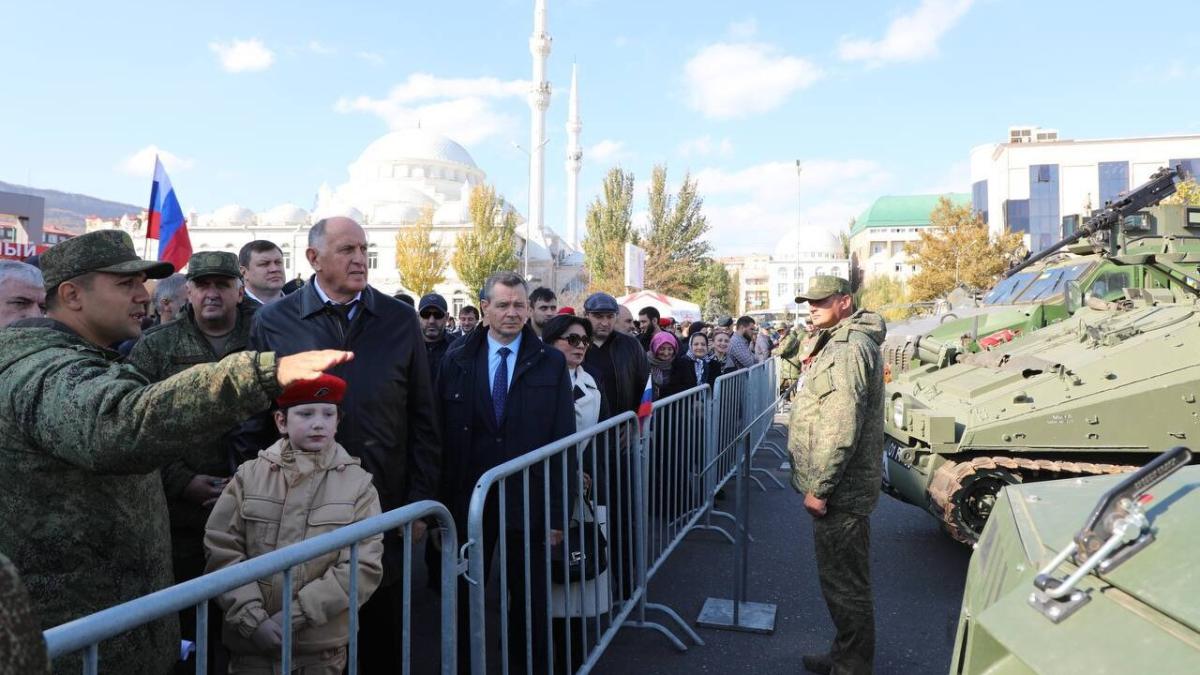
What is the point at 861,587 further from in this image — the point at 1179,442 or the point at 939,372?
the point at 939,372

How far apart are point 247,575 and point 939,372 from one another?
6.05 metres

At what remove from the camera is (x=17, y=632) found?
26.2 inches

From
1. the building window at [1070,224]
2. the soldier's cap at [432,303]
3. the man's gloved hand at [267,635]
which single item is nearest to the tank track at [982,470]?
the man's gloved hand at [267,635]

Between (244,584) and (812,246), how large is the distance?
95.4 metres

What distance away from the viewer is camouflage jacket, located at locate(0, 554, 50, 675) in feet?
2.15

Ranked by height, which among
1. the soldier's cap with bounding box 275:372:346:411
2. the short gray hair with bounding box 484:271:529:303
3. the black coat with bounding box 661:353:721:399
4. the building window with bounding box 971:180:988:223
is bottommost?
the black coat with bounding box 661:353:721:399

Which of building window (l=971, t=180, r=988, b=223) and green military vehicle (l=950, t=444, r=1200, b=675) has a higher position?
building window (l=971, t=180, r=988, b=223)

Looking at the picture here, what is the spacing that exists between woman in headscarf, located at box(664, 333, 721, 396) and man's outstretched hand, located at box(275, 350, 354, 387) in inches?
224

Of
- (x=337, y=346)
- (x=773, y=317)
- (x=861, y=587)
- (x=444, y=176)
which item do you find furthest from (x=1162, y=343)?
(x=444, y=176)

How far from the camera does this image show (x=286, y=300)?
3254 millimetres

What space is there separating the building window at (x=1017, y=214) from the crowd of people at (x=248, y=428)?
1945 inches

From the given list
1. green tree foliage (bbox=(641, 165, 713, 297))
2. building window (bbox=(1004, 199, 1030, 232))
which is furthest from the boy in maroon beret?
building window (bbox=(1004, 199, 1030, 232))

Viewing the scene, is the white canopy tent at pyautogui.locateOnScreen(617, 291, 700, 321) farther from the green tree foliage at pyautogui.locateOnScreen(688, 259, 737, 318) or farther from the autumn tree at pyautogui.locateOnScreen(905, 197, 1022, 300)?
the green tree foliage at pyautogui.locateOnScreen(688, 259, 737, 318)

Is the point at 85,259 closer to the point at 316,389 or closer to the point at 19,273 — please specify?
the point at 316,389
